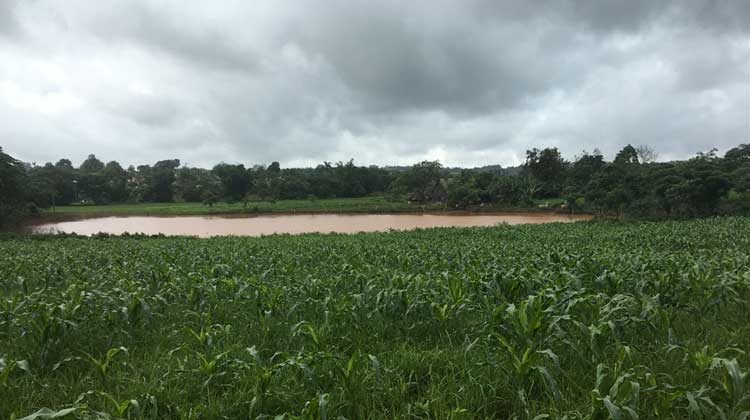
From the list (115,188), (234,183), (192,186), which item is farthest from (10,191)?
(192,186)

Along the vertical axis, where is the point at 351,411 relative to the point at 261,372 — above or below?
below

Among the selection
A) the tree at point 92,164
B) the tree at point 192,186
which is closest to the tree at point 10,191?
the tree at point 192,186

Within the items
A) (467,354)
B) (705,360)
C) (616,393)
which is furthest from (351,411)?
(705,360)

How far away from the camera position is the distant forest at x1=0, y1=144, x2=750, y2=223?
1044 inches

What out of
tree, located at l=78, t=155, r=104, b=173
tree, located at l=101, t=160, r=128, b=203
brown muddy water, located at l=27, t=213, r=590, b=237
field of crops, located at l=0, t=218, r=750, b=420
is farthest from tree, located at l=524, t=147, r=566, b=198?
tree, located at l=78, t=155, r=104, b=173

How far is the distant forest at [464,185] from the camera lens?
87.0 feet

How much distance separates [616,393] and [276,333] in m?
2.59

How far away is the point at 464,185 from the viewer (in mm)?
55219

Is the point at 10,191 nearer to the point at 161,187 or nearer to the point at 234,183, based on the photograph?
the point at 234,183

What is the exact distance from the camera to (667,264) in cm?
579

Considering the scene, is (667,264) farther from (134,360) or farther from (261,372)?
(134,360)

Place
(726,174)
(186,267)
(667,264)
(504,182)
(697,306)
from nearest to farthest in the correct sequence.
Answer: (697,306)
(667,264)
(186,267)
(726,174)
(504,182)

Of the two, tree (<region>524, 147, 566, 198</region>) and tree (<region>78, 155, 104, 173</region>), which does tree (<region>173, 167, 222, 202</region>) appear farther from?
tree (<region>524, 147, 566, 198</region>)

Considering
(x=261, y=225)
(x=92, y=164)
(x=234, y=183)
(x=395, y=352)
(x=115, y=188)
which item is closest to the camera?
(x=395, y=352)
